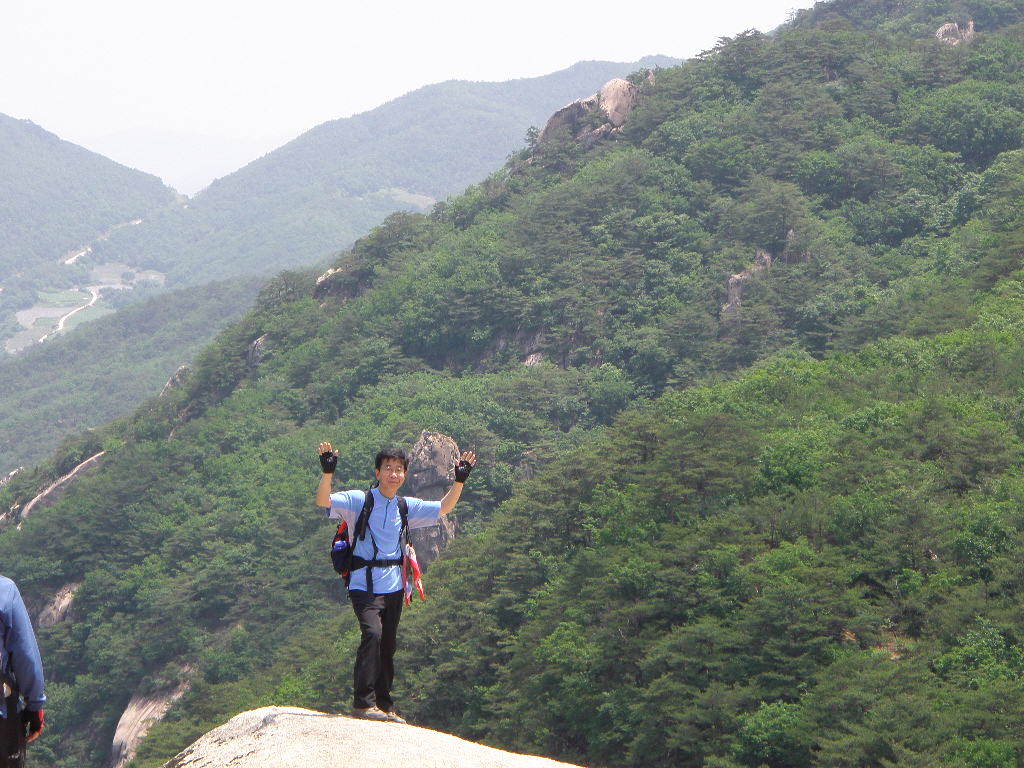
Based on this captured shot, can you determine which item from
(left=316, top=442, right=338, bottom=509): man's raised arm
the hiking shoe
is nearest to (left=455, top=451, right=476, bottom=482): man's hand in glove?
(left=316, top=442, right=338, bottom=509): man's raised arm

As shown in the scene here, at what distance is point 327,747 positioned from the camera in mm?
9398

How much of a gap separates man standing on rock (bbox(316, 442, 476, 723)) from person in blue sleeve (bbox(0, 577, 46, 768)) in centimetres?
301

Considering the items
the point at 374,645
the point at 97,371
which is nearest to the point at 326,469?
the point at 374,645

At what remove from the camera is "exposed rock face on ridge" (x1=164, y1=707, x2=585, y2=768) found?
9.24 m

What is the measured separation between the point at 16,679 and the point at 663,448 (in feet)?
109

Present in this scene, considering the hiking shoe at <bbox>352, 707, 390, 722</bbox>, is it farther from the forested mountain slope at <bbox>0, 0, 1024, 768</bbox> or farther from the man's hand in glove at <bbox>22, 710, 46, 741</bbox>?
the forested mountain slope at <bbox>0, 0, 1024, 768</bbox>

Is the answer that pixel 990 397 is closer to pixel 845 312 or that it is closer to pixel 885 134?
pixel 845 312

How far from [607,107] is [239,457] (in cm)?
3801

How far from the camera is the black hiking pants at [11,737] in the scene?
25.6 ft

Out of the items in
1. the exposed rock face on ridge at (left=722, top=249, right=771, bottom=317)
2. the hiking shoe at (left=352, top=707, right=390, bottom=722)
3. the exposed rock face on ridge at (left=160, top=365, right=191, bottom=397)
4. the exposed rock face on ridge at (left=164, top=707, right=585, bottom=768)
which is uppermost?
the exposed rock face on ridge at (left=164, top=707, right=585, bottom=768)

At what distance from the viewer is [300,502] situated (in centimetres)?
6512

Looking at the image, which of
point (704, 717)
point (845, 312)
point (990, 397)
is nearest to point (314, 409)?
point (845, 312)

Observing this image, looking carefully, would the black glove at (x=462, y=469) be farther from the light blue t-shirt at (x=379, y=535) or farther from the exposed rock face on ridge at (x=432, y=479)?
the exposed rock face on ridge at (x=432, y=479)

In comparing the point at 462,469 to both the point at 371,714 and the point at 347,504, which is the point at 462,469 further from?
the point at 371,714
